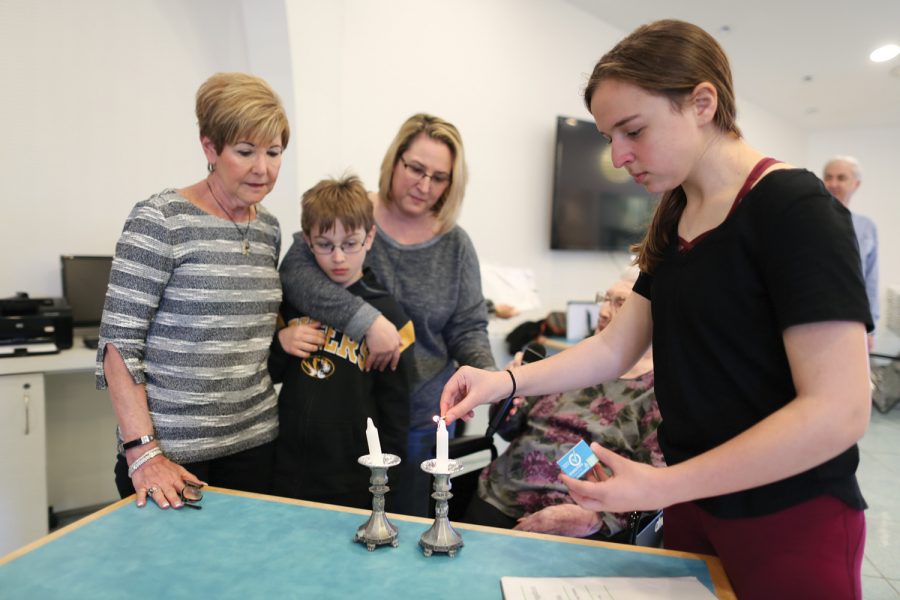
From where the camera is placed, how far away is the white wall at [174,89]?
8.73 feet

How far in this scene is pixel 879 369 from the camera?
5.51 metres

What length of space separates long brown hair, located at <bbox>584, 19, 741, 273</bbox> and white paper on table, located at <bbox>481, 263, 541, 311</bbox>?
306 cm

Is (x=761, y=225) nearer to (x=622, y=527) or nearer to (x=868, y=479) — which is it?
(x=622, y=527)

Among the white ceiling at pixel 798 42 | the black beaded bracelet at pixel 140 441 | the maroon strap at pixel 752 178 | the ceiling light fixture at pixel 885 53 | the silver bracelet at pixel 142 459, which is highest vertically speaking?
the white ceiling at pixel 798 42

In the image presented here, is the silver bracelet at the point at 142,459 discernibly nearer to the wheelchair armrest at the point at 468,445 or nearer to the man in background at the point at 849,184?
the wheelchair armrest at the point at 468,445

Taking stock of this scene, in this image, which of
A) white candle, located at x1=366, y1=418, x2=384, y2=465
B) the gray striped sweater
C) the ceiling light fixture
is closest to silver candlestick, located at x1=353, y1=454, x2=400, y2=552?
white candle, located at x1=366, y1=418, x2=384, y2=465

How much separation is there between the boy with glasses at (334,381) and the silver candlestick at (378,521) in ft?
1.35

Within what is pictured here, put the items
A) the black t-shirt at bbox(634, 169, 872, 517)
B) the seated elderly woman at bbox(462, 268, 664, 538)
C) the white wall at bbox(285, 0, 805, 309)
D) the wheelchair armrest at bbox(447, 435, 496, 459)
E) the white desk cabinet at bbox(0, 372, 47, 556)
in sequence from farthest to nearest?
1. the white wall at bbox(285, 0, 805, 309)
2. the white desk cabinet at bbox(0, 372, 47, 556)
3. the wheelchair armrest at bbox(447, 435, 496, 459)
4. the seated elderly woman at bbox(462, 268, 664, 538)
5. the black t-shirt at bbox(634, 169, 872, 517)

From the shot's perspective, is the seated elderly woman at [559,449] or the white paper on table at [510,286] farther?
the white paper on table at [510,286]

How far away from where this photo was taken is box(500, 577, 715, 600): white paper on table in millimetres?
885

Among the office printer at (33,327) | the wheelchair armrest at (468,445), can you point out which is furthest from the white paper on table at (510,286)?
the office printer at (33,327)

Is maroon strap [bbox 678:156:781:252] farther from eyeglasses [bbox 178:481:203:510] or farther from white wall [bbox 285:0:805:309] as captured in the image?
white wall [bbox 285:0:805:309]

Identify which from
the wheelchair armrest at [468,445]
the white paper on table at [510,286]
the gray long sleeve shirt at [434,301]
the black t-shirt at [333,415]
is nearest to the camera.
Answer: the black t-shirt at [333,415]

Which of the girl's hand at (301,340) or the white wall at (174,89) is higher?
the white wall at (174,89)
